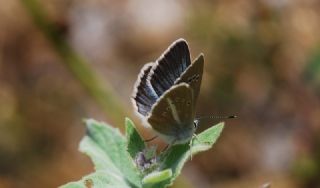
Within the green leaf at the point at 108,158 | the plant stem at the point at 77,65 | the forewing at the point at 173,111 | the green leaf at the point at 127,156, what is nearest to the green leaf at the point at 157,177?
the green leaf at the point at 127,156

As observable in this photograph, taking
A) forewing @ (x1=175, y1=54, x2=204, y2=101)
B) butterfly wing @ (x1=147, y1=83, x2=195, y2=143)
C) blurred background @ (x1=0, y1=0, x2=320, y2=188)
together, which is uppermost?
blurred background @ (x1=0, y1=0, x2=320, y2=188)

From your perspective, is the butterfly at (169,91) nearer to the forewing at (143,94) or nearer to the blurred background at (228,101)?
the forewing at (143,94)

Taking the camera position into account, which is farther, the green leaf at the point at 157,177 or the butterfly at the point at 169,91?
the butterfly at the point at 169,91

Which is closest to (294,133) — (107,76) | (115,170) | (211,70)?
(211,70)

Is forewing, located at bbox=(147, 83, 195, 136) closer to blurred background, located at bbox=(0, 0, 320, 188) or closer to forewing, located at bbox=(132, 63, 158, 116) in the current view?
forewing, located at bbox=(132, 63, 158, 116)

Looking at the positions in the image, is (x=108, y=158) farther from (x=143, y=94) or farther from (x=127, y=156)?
(x=143, y=94)

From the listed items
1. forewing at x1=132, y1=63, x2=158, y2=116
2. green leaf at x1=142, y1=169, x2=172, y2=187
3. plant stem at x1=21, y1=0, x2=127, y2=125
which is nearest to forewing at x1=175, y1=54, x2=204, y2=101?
forewing at x1=132, y1=63, x2=158, y2=116

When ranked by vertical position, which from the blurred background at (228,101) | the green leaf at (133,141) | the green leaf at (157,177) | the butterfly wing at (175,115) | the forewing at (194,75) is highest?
the blurred background at (228,101)
